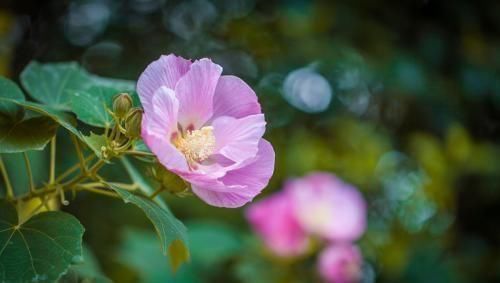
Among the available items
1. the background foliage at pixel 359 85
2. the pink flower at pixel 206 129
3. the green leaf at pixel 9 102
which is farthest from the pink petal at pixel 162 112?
the background foliage at pixel 359 85

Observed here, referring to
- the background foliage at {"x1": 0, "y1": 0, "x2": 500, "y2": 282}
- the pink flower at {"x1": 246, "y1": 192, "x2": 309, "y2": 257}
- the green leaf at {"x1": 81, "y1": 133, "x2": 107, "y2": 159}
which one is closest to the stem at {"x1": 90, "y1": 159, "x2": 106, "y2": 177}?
the green leaf at {"x1": 81, "y1": 133, "x2": 107, "y2": 159}

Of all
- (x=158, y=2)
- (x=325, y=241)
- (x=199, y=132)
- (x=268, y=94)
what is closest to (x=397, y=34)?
(x=268, y=94)

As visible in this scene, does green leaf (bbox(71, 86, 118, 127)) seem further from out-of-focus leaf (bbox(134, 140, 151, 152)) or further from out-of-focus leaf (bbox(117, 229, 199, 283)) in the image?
out-of-focus leaf (bbox(117, 229, 199, 283))

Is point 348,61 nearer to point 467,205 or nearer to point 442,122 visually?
point 442,122

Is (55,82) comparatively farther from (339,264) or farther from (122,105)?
(339,264)

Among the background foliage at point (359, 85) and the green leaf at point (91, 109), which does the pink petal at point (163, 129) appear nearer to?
the green leaf at point (91, 109)
